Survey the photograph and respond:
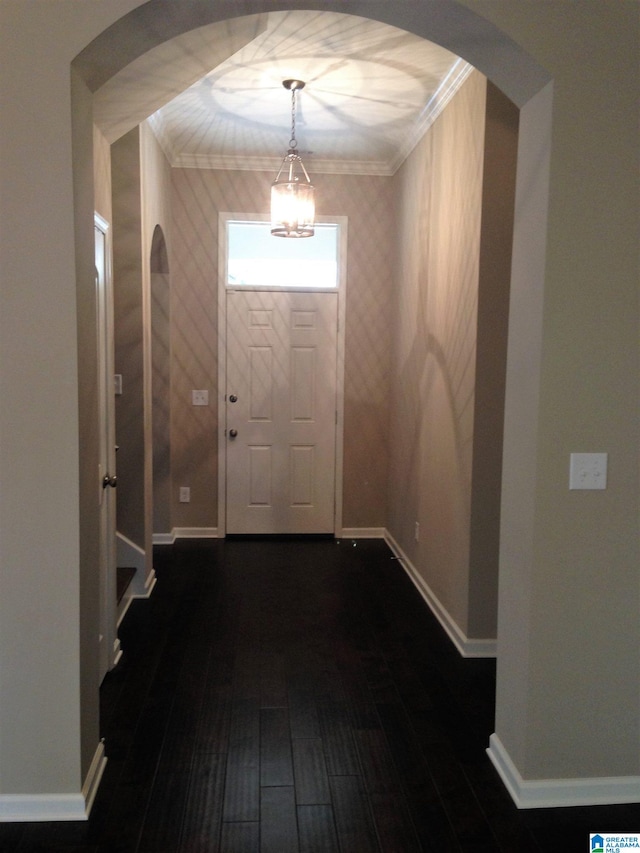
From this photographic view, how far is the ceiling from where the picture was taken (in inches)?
122

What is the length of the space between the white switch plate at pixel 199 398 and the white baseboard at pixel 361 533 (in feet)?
4.72

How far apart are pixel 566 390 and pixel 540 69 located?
96cm

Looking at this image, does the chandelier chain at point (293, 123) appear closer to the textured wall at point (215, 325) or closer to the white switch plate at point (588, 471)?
the textured wall at point (215, 325)

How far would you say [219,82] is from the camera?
3838mm

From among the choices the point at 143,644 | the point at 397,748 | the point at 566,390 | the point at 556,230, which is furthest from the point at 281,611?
the point at 556,230

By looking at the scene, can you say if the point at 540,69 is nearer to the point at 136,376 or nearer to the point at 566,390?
the point at 566,390

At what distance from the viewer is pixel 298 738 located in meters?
2.74

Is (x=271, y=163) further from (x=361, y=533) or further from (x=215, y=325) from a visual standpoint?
(x=361, y=533)

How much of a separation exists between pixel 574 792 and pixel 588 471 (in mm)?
1039

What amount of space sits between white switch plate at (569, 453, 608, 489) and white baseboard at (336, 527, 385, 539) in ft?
11.4

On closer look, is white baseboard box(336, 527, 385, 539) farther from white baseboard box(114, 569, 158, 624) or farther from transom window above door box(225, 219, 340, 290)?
transom window above door box(225, 219, 340, 290)


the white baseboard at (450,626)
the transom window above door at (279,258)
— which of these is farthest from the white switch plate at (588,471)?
the transom window above door at (279,258)

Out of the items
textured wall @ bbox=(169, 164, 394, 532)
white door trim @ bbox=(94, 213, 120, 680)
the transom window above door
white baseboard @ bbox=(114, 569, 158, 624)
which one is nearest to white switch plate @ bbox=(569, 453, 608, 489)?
white door trim @ bbox=(94, 213, 120, 680)

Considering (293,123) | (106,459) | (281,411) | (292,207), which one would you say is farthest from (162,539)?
(293,123)
